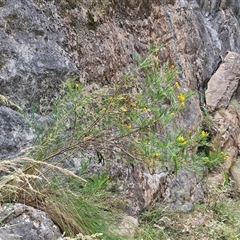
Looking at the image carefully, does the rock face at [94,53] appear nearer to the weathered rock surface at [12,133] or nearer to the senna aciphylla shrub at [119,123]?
the weathered rock surface at [12,133]

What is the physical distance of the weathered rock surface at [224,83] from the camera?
7.39m

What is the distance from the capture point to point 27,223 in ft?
7.27

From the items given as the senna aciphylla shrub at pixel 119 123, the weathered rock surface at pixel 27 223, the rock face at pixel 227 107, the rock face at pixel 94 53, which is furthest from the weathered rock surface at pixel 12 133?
the rock face at pixel 227 107

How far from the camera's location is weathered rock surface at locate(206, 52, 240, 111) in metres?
7.39

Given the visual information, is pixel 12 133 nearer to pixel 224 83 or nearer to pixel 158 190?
pixel 158 190

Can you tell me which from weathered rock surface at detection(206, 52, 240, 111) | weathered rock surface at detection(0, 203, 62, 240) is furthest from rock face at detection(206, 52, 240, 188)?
weathered rock surface at detection(0, 203, 62, 240)

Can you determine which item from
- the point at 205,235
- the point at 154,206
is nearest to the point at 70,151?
the point at 154,206

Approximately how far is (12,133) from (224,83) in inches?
228

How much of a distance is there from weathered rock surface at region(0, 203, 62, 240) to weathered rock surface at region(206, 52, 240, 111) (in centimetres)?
529

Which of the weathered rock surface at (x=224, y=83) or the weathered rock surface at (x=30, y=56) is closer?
the weathered rock surface at (x=30, y=56)

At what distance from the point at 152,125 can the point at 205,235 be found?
1.72 metres

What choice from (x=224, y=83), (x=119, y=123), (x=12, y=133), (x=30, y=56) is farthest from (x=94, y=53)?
(x=224, y=83)

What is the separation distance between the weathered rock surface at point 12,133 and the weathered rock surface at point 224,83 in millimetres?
4851

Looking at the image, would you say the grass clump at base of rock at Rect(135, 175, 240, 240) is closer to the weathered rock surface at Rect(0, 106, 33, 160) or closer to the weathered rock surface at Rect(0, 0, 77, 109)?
the weathered rock surface at Rect(0, 106, 33, 160)
